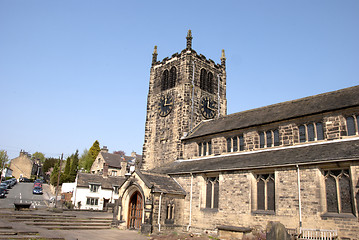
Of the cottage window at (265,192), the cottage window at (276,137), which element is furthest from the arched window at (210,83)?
the cottage window at (265,192)

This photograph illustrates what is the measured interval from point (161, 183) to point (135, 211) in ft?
10.9

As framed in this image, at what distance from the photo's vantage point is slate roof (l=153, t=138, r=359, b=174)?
1634 centimetres

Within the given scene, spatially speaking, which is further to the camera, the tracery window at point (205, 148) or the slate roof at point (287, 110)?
the tracery window at point (205, 148)

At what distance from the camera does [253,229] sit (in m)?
18.1

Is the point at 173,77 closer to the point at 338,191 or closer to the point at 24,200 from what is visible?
the point at 338,191

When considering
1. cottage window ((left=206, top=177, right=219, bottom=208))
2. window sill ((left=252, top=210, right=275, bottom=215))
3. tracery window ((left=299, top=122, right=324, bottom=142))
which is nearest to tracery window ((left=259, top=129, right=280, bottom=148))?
tracery window ((left=299, top=122, right=324, bottom=142))

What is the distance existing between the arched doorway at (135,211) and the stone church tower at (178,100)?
7230mm

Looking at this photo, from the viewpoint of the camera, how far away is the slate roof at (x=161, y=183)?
22.0 metres

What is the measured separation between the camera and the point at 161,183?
23.1 meters

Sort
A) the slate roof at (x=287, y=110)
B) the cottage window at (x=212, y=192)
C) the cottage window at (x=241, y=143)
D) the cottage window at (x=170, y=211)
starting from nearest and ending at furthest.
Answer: the slate roof at (x=287, y=110) < the cottage window at (x=212, y=192) < the cottage window at (x=170, y=211) < the cottage window at (x=241, y=143)

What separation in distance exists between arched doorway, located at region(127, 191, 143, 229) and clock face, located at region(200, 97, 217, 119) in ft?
45.5

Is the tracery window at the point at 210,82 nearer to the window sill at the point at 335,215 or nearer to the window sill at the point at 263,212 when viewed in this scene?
the window sill at the point at 263,212

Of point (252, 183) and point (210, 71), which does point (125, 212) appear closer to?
point (252, 183)

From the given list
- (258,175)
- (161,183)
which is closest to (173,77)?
(161,183)
